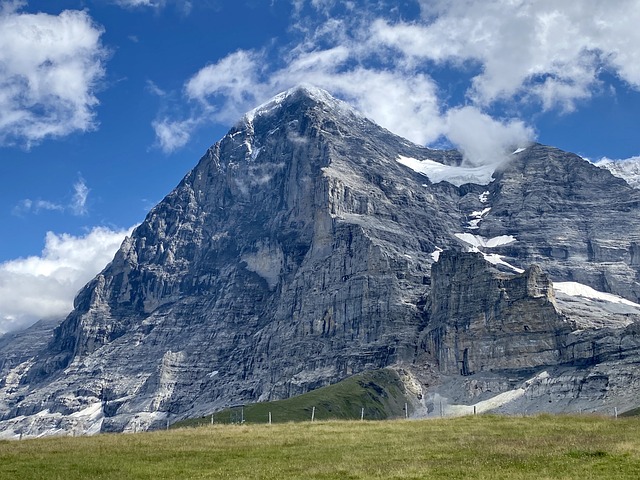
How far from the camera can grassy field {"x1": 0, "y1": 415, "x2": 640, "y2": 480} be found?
133ft

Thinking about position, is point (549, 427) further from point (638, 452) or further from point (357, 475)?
point (357, 475)

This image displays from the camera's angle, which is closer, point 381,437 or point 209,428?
point 381,437

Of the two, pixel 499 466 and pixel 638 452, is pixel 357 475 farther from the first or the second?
pixel 638 452

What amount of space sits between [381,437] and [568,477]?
2031cm

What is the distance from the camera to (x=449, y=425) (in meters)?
63.1

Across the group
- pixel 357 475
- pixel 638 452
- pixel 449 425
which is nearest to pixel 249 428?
pixel 449 425

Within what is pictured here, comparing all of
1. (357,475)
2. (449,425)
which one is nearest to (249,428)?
(449,425)

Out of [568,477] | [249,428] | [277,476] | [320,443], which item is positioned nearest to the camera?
[568,477]

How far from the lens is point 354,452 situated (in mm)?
48969

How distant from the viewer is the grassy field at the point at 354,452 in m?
40.6

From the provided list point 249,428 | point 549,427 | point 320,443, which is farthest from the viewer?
point 249,428

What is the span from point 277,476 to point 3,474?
15.4 m

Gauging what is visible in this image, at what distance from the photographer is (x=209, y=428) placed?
66562 mm

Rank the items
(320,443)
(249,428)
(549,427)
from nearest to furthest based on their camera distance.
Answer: (320,443) < (549,427) < (249,428)
